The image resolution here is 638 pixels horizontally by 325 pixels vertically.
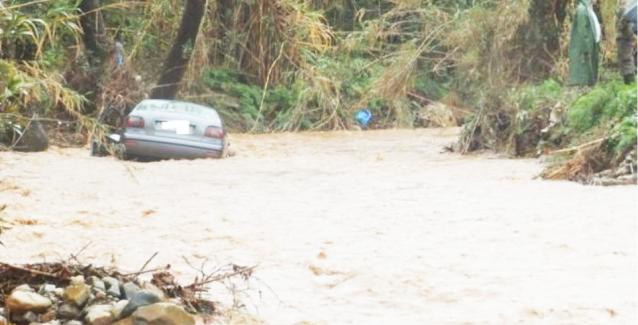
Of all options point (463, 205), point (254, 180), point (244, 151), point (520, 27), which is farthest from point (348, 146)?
point (463, 205)

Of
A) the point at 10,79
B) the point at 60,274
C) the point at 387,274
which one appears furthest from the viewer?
the point at 387,274

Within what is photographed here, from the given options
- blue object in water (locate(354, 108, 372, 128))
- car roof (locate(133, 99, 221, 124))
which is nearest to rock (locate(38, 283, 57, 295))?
car roof (locate(133, 99, 221, 124))

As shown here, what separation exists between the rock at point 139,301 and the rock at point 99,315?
0.09m

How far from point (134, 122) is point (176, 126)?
0.75 metres

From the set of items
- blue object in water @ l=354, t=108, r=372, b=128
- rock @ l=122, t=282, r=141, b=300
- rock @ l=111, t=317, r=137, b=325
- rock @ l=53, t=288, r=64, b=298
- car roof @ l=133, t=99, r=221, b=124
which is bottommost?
rock @ l=111, t=317, r=137, b=325

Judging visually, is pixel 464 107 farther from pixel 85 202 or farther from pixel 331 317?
pixel 331 317

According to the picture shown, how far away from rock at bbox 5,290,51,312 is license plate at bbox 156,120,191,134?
12115 mm

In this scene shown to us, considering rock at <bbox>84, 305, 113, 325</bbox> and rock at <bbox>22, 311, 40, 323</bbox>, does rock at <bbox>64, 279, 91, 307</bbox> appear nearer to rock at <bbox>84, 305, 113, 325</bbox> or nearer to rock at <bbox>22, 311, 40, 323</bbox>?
rock at <bbox>84, 305, 113, 325</bbox>

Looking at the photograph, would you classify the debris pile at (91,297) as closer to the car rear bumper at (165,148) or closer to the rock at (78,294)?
the rock at (78,294)

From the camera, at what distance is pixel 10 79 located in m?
6.73

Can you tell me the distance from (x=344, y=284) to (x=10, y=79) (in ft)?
10.6

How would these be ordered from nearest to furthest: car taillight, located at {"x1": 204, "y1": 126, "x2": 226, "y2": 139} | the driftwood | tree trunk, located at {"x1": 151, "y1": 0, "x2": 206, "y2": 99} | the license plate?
the driftwood → the license plate → car taillight, located at {"x1": 204, "y1": 126, "x2": 226, "y2": 139} → tree trunk, located at {"x1": 151, "y1": 0, "x2": 206, "y2": 99}

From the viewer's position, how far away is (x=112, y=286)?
7.32 meters

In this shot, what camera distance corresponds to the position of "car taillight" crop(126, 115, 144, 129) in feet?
62.5
